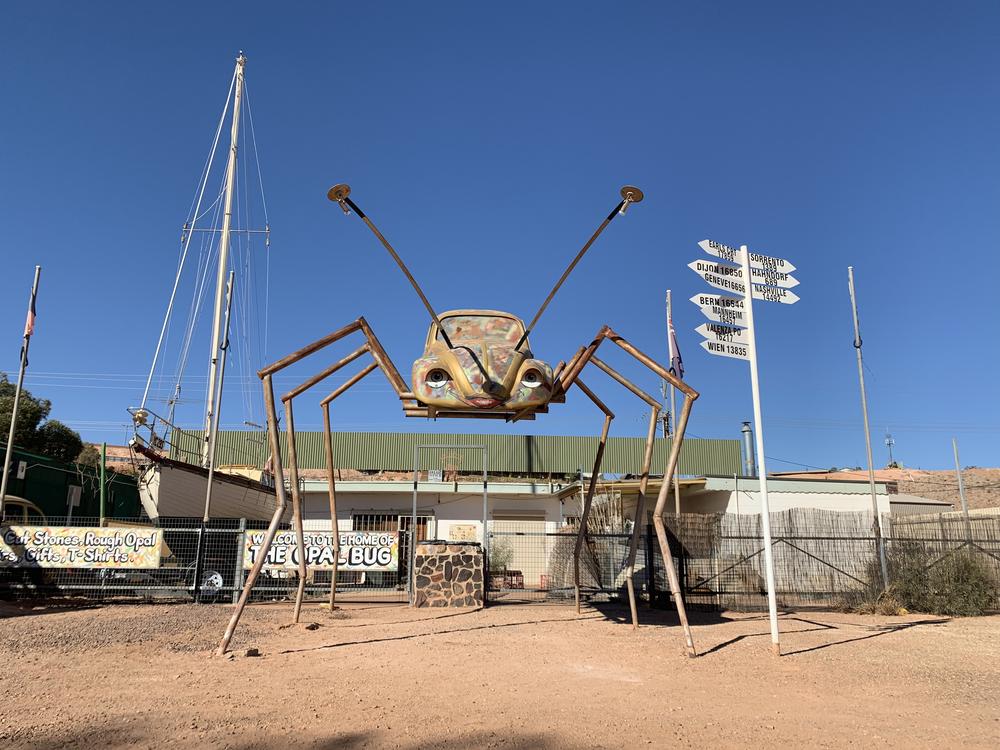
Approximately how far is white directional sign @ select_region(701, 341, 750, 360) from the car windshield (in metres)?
2.32

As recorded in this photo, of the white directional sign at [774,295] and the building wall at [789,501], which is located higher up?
the white directional sign at [774,295]

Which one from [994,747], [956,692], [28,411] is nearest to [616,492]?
[956,692]

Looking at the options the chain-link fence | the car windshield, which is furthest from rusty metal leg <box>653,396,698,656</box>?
the chain-link fence

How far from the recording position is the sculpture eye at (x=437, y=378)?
26.6 ft

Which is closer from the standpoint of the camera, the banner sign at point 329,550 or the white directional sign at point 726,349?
the white directional sign at point 726,349

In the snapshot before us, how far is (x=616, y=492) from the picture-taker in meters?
24.4

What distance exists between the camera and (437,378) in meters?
8.12

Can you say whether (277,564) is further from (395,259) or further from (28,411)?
(28,411)

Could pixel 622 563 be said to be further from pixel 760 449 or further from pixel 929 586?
pixel 760 449

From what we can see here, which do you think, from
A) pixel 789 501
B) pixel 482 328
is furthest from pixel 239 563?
pixel 789 501

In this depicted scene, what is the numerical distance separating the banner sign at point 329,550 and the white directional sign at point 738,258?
946 centimetres

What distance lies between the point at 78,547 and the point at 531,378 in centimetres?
1111

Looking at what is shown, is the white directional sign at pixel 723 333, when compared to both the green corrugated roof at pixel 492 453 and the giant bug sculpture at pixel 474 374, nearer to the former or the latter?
the giant bug sculpture at pixel 474 374

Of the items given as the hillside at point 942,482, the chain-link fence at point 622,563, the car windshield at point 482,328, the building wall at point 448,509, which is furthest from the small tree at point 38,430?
the hillside at point 942,482
